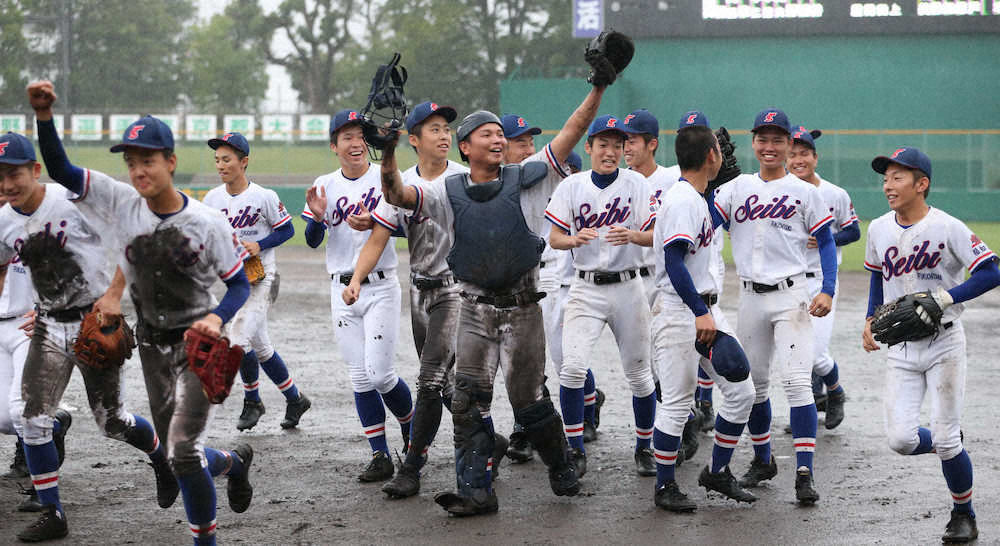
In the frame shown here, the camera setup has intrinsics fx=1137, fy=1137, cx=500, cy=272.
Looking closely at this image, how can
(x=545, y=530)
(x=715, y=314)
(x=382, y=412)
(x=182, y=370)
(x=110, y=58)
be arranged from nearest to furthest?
(x=182, y=370)
(x=545, y=530)
(x=715, y=314)
(x=382, y=412)
(x=110, y=58)

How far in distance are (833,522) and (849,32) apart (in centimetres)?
3039

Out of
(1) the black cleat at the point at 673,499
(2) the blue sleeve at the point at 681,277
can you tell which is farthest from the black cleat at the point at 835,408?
(2) the blue sleeve at the point at 681,277

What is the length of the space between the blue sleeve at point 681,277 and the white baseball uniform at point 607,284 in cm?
93

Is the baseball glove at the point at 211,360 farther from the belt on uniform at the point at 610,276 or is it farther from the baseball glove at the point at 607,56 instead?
the belt on uniform at the point at 610,276

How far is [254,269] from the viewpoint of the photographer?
27.0 ft

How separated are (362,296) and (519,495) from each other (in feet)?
5.53

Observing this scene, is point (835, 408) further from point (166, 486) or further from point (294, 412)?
point (166, 486)

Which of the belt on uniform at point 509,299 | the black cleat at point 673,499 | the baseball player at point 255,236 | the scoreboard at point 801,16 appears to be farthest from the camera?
the scoreboard at point 801,16

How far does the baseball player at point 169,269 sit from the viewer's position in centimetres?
526

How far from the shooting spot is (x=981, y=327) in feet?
44.9

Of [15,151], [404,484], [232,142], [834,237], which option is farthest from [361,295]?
[834,237]

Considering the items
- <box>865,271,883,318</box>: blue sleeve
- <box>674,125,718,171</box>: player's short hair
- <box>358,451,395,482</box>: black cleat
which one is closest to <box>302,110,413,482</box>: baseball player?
<box>358,451,395,482</box>: black cleat

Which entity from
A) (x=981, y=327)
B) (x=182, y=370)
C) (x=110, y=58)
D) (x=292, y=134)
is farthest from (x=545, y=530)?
(x=110, y=58)

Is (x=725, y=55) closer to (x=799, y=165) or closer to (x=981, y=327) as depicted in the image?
(x=981, y=327)
